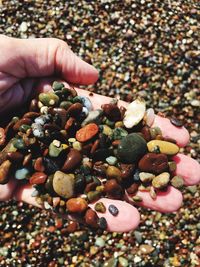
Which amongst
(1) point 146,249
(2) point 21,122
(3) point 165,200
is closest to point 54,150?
(2) point 21,122

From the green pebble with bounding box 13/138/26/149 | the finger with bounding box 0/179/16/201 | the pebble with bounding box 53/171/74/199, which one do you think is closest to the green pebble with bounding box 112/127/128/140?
the pebble with bounding box 53/171/74/199

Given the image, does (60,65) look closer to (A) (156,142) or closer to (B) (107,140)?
(B) (107,140)

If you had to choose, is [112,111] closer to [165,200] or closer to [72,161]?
[72,161]

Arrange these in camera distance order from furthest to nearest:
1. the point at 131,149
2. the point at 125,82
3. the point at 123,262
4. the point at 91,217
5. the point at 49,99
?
the point at 125,82 → the point at 123,262 → the point at 49,99 → the point at 131,149 → the point at 91,217

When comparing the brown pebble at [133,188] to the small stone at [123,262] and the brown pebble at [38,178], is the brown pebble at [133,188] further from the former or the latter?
the small stone at [123,262]

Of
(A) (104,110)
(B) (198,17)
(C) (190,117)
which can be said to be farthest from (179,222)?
(B) (198,17)

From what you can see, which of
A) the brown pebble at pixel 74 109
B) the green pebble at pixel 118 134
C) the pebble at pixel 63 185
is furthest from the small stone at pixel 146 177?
the brown pebble at pixel 74 109
